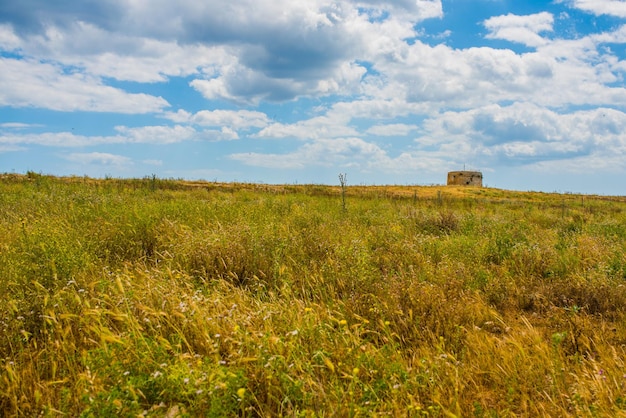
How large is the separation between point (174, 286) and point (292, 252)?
196cm

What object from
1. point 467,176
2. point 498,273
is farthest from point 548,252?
point 467,176

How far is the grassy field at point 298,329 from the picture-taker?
8.32 ft

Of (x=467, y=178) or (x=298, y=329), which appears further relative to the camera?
(x=467, y=178)

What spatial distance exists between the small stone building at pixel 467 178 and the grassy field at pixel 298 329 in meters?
45.4

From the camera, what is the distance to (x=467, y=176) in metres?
49.6

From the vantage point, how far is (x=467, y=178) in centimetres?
4944

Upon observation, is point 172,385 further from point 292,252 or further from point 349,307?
point 292,252

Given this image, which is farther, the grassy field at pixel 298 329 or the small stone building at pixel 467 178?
the small stone building at pixel 467 178

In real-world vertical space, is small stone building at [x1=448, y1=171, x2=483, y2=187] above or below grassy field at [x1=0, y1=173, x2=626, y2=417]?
above

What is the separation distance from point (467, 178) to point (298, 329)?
50.3 m

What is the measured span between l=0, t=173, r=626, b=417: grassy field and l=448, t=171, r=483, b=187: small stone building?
45.4 metres

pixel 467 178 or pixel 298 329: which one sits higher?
pixel 467 178

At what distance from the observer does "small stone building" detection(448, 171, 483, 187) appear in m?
49.3

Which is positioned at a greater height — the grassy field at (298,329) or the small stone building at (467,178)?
the small stone building at (467,178)
